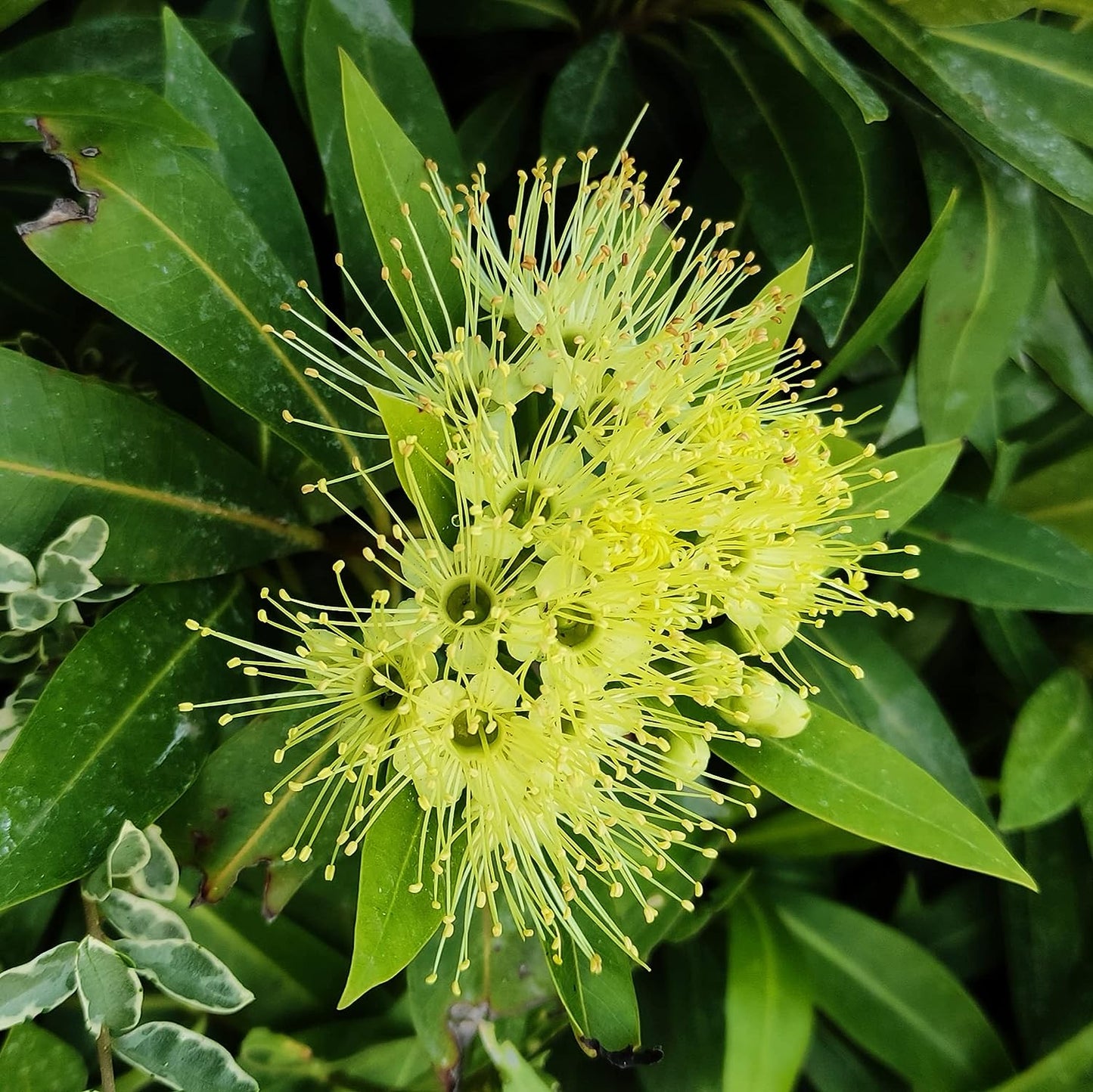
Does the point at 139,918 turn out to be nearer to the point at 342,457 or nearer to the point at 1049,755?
the point at 342,457

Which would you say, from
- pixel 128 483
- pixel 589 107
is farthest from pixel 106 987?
pixel 589 107

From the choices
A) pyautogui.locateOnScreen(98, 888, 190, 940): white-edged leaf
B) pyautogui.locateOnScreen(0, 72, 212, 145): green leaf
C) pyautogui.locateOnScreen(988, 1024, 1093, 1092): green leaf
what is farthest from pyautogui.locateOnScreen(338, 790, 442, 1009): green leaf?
pyautogui.locateOnScreen(988, 1024, 1093, 1092): green leaf

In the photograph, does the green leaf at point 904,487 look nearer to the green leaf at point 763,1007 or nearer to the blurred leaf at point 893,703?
the blurred leaf at point 893,703

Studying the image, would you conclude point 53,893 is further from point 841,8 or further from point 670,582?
point 841,8

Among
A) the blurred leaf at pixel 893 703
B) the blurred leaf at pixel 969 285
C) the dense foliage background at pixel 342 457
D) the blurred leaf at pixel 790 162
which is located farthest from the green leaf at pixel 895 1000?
the blurred leaf at pixel 790 162

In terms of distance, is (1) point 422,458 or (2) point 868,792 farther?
(2) point 868,792

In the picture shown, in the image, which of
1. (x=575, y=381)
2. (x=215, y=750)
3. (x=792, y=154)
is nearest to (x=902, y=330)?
(x=792, y=154)

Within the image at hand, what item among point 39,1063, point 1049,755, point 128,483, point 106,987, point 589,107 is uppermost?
point 589,107
